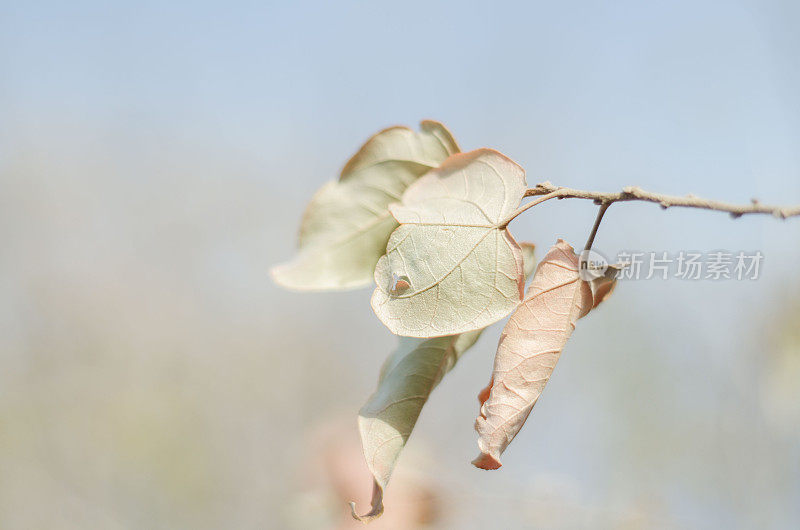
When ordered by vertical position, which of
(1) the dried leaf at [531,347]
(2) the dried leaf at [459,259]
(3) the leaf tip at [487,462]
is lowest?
(3) the leaf tip at [487,462]

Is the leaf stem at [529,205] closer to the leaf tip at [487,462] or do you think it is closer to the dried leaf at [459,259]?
the dried leaf at [459,259]

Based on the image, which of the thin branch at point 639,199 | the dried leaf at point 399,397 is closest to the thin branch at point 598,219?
the thin branch at point 639,199

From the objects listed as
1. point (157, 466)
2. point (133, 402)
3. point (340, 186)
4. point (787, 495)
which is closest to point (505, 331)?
point (340, 186)

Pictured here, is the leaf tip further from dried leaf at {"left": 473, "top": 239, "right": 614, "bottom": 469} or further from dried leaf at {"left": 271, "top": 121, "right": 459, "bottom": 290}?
dried leaf at {"left": 271, "top": 121, "right": 459, "bottom": 290}

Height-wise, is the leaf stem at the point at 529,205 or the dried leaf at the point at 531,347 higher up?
the leaf stem at the point at 529,205

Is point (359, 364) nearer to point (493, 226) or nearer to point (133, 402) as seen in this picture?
point (133, 402)

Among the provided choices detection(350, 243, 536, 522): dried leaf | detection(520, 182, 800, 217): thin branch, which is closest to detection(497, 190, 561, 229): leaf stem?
detection(520, 182, 800, 217): thin branch
